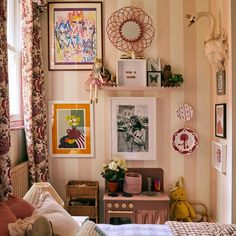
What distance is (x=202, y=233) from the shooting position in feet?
5.58

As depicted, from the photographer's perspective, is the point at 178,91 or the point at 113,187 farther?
the point at 178,91

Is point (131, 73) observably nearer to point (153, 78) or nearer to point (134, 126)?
point (153, 78)

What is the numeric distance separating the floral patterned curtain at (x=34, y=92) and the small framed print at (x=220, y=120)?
167cm

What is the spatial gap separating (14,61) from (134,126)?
1.35 meters

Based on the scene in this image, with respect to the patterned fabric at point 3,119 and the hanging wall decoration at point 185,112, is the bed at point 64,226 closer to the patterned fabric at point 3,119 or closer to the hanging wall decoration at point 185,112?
the patterned fabric at point 3,119

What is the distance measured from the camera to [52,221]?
4.88 feet

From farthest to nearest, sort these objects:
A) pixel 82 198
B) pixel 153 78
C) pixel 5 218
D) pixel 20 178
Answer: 1. pixel 153 78
2. pixel 82 198
3. pixel 20 178
4. pixel 5 218

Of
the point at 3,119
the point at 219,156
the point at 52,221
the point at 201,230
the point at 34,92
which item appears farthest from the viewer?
the point at 34,92

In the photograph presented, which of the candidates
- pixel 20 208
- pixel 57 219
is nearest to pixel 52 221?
pixel 57 219

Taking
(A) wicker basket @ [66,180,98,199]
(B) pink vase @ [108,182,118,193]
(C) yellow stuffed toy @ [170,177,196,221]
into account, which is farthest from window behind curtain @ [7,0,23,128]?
(C) yellow stuffed toy @ [170,177,196,221]

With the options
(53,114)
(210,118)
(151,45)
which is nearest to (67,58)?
(53,114)

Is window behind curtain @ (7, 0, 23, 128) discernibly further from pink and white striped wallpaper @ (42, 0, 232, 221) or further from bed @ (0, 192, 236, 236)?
bed @ (0, 192, 236, 236)

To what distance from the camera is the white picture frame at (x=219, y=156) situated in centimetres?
261

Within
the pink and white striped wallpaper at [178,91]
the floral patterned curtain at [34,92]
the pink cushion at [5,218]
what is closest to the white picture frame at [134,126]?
the pink and white striped wallpaper at [178,91]
